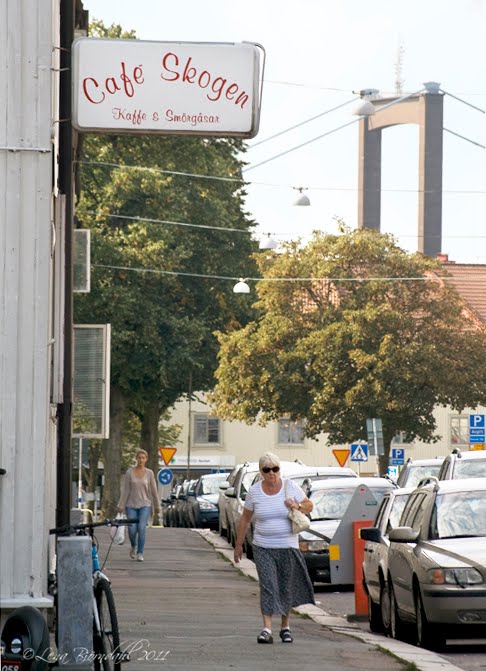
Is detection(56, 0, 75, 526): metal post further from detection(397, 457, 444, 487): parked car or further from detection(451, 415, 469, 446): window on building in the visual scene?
detection(451, 415, 469, 446): window on building

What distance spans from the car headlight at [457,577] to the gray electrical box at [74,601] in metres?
4.85

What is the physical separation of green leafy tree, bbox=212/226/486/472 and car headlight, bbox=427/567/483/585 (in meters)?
41.3

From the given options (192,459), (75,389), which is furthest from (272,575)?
(192,459)

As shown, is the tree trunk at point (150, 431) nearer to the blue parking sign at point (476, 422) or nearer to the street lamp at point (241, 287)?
the street lamp at point (241, 287)

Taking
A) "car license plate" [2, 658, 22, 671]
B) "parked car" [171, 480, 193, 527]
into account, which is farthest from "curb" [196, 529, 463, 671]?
"parked car" [171, 480, 193, 527]

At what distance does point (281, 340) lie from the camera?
5778cm

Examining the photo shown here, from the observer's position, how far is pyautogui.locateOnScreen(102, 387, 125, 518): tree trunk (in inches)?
2137

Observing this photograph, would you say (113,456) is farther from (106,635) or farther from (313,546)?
(106,635)

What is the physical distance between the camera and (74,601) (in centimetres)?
1049

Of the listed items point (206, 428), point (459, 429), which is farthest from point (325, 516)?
point (206, 428)

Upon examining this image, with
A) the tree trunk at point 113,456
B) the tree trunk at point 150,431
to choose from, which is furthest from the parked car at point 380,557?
the tree trunk at point 150,431

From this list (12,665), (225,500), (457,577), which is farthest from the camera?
(225,500)

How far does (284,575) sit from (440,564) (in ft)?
4.23

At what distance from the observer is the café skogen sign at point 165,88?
11.9 meters
